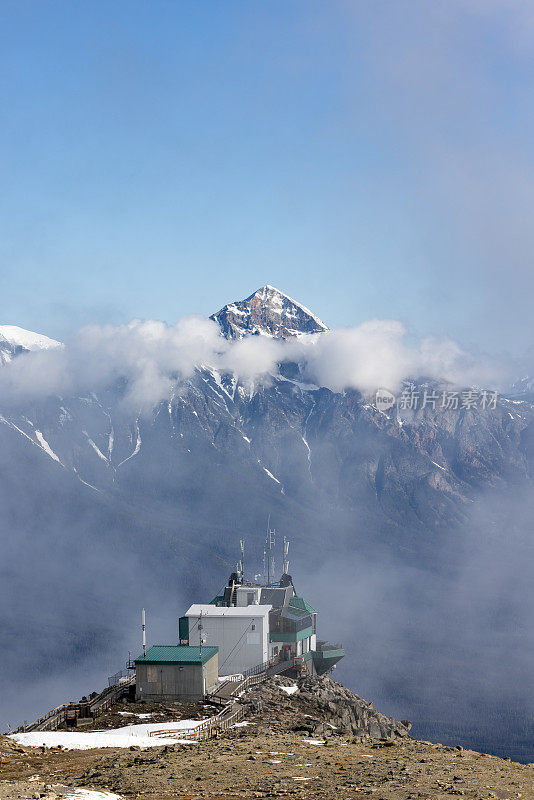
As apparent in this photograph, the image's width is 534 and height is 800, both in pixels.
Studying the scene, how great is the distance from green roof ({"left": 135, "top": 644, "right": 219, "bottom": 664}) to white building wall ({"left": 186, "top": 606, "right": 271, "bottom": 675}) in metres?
9.58

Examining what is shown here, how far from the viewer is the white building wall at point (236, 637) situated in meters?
80.3

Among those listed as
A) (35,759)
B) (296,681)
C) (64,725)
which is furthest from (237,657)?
(35,759)

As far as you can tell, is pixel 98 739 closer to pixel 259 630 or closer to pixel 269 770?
pixel 269 770

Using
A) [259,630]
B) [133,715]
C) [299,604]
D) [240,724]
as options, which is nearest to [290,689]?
[259,630]

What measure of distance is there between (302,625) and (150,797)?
58528 mm

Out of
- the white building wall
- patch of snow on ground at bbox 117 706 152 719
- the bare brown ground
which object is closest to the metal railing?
patch of snow on ground at bbox 117 706 152 719

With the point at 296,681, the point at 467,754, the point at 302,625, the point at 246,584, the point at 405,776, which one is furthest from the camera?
the point at 246,584

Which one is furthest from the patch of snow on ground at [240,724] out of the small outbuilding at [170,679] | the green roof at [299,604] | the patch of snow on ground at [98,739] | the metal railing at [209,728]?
the green roof at [299,604]

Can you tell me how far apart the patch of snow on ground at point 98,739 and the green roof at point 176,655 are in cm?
1042

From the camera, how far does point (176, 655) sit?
67.8 meters

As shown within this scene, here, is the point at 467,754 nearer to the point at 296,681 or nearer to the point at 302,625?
the point at 296,681

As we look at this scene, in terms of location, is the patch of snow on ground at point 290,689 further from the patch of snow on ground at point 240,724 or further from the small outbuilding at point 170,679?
the patch of snow on ground at point 240,724

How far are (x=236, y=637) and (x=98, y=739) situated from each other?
29.8 m

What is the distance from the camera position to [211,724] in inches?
2218
